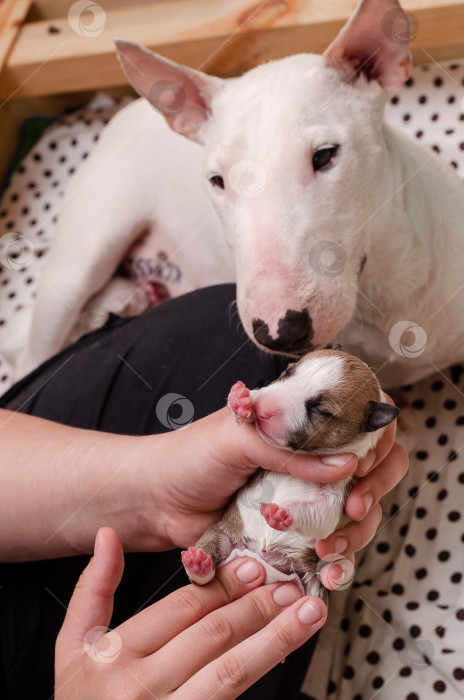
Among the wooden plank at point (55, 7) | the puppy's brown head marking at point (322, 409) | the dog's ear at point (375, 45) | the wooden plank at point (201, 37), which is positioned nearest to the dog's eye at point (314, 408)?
the puppy's brown head marking at point (322, 409)

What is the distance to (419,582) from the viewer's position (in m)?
1.46

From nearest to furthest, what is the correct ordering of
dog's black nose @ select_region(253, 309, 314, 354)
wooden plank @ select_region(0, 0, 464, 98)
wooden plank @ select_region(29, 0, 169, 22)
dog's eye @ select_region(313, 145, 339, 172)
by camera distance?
dog's black nose @ select_region(253, 309, 314, 354) → dog's eye @ select_region(313, 145, 339, 172) → wooden plank @ select_region(0, 0, 464, 98) → wooden plank @ select_region(29, 0, 169, 22)

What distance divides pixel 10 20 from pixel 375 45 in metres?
1.52

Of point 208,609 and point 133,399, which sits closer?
point 208,609

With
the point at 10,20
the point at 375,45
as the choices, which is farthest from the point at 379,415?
the point at 10,20

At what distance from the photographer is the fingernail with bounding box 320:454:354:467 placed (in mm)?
879

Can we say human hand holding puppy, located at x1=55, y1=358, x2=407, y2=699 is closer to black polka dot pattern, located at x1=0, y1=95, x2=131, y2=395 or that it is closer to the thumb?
the thumb

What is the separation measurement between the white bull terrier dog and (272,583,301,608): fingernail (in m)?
0.36

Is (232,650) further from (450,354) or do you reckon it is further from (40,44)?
(40,44)

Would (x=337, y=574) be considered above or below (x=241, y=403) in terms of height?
below

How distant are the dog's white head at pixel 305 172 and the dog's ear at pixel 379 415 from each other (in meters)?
0.21

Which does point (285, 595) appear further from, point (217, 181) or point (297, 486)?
point (217, 181)

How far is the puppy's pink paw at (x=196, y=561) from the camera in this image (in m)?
0.90

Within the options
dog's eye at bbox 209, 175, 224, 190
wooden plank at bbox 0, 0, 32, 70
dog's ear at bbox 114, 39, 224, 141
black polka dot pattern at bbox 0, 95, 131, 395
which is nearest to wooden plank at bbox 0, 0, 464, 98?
wooden plank at bbox 0, 0, 32, 70
